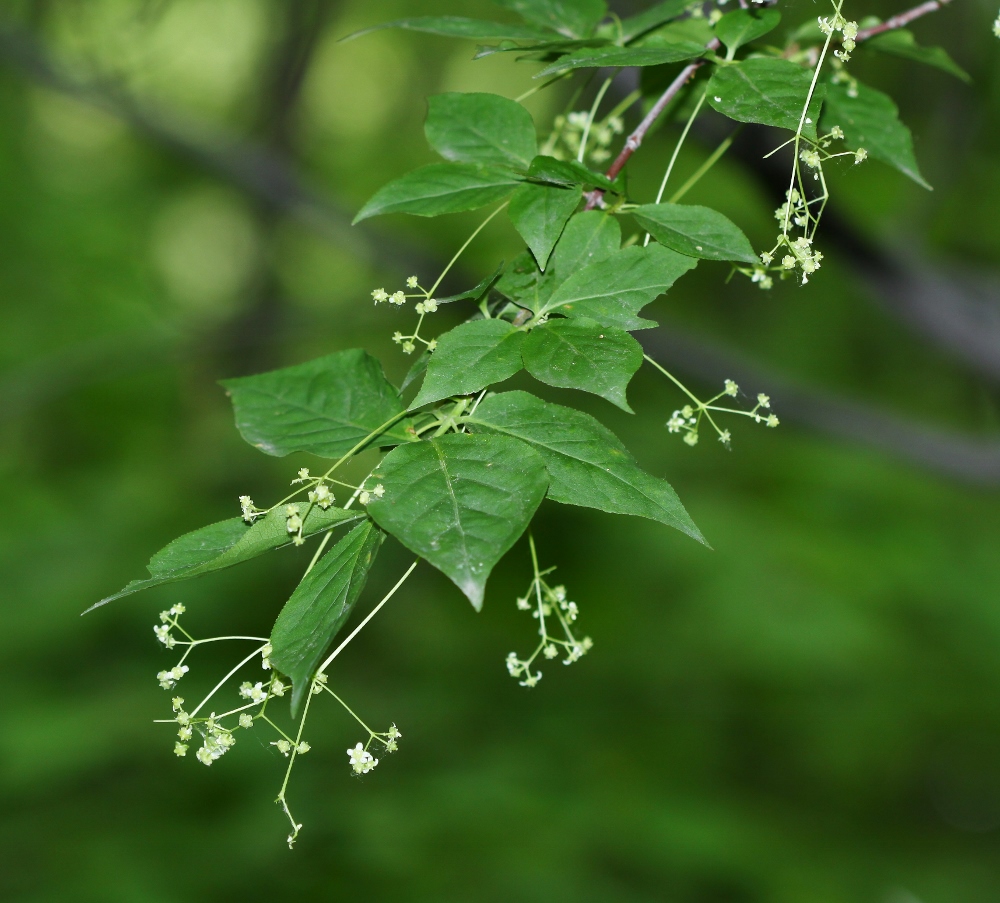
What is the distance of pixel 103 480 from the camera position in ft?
11.9

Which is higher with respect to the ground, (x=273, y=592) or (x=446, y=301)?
(x=446, y=301)

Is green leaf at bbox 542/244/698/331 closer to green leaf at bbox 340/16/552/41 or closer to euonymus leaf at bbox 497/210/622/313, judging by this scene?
euonymus leaf at bbox 497/210/622/313

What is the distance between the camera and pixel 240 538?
0.50 meters

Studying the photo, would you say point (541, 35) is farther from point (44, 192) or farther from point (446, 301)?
point (44, 192)

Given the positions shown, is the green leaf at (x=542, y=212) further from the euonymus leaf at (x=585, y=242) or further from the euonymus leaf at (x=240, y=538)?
the euonymus leaf at (x=240, y=538)

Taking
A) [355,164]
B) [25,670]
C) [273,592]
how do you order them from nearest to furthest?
[25,670], [273,592], [355,164]

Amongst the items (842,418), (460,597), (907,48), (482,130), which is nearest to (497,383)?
(482,130)

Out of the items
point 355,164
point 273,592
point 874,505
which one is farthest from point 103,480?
point 874,505

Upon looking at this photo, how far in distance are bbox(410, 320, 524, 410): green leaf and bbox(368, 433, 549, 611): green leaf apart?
0.03 m

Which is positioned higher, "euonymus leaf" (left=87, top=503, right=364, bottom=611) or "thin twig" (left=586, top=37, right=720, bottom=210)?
"thin twig" (left=586, top=37, right=720, bottom=210)

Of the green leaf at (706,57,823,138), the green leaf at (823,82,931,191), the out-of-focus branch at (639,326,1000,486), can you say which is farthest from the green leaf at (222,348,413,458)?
the out-of-focus branch at (639,326,1000,486)

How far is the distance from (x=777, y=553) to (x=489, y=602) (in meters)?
1.05

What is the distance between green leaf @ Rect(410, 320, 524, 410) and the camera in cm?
48

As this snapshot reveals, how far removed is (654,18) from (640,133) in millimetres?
160
